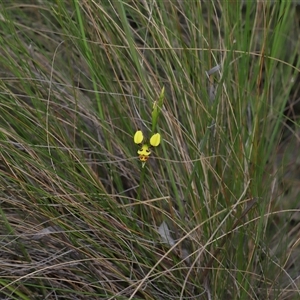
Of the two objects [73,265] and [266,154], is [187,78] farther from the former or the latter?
[73,265]

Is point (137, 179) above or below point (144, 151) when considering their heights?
below

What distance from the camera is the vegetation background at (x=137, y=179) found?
128cm

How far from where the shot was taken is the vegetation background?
1.28 metres

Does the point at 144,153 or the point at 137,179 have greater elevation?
the point at 144,153

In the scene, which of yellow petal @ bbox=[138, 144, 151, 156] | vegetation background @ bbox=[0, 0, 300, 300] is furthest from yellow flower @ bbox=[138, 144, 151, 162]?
vegetation background @ bbox=[0, 0, 300, 300]

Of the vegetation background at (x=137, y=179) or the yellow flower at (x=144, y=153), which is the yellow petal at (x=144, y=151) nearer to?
the yellow flower at (x=144, y=153)

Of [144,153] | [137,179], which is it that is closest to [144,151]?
[144,153]

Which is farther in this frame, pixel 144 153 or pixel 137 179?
pixel 137 179

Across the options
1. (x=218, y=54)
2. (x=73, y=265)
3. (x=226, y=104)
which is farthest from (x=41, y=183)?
(x=218, y=54)

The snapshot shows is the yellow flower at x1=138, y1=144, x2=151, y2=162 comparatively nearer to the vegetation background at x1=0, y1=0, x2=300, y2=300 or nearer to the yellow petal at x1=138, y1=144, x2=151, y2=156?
the yellow petal at x1=138, y1=144, x2=151, y2=156

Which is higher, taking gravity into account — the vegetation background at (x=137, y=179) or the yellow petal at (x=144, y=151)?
the yellow petal at (x=144, y=151)

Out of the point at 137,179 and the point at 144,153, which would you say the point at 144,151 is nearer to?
the point at 144,153

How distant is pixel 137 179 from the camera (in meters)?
1.50

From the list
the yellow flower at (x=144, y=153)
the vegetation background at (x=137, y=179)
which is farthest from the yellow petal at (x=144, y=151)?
the vegetation background at (x=137, y=179)
